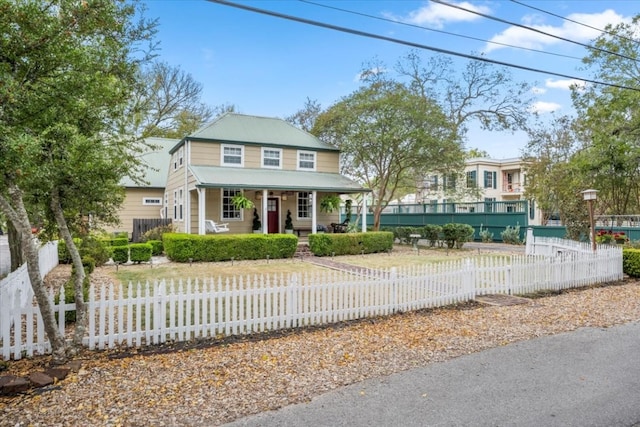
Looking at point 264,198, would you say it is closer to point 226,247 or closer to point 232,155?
point 226,247

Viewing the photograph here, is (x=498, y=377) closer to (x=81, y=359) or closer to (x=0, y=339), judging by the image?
(x=81, y=359)

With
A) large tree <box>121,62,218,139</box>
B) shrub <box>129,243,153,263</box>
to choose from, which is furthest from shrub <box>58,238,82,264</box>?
large tree <box>121,62,218,139</box>

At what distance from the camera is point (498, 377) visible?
14.1ft

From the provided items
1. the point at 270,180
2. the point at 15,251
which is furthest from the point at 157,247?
the point at 15,251

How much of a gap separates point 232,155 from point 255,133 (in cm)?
186

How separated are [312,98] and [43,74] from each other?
90.8ft

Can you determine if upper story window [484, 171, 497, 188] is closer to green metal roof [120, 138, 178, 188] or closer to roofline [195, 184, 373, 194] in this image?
roofline [195, 184, 373, 194]

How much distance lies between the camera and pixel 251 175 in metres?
17.7

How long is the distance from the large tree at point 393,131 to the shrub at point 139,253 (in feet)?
36.1

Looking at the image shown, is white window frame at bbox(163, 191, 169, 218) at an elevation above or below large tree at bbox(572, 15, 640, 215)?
below

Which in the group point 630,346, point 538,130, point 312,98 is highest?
point 312,98

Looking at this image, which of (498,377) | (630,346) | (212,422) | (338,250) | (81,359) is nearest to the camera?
(212,422)

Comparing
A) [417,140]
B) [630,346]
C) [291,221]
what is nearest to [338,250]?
[291,221]

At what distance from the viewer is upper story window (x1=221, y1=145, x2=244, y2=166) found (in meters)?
18.1
